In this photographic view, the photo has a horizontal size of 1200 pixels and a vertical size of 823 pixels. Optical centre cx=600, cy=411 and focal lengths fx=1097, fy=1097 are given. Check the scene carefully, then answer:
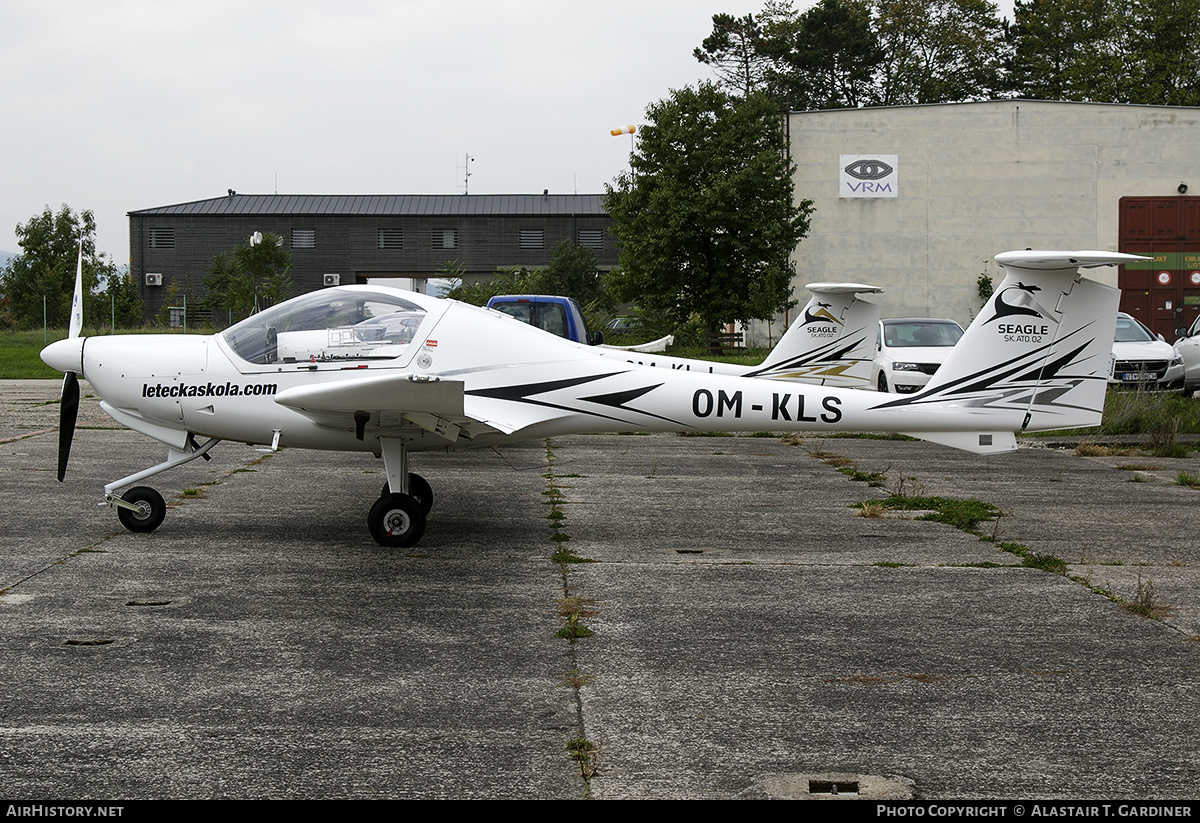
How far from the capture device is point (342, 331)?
27.0 ft

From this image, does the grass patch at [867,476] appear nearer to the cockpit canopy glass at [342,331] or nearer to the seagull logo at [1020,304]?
the seagull logo at [1020,304]

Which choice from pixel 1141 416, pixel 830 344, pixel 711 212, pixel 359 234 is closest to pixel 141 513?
pixel 830 344

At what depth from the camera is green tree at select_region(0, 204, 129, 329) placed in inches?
1896

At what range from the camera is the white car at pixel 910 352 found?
1675 cm

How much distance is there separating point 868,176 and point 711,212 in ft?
19.1

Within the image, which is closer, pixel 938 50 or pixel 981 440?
pixel 981 440

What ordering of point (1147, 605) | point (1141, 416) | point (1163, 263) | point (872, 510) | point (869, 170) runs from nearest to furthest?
point (1147, 605), point (872, 510), point (1141, 416), point (1163, 263), point (869, 170)

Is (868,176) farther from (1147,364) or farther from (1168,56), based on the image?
(1168,56)

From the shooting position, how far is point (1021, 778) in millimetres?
3934

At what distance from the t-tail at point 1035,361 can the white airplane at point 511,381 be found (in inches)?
0.4

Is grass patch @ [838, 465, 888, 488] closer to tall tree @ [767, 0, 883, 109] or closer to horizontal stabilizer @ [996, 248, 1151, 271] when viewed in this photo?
horizontal stabilizer @ [996, 248, 1151, 271]

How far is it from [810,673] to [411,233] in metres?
57.8

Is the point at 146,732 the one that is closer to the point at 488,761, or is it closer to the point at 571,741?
the point at 488,761

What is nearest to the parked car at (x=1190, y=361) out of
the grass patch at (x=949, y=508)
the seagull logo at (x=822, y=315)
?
the seagull logo at (x=822, y=315)
